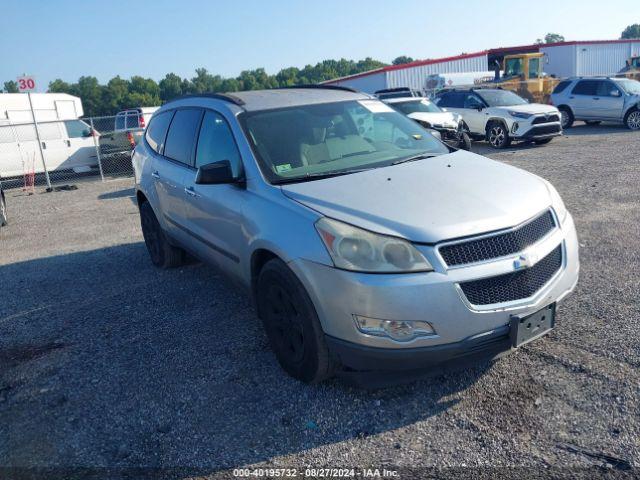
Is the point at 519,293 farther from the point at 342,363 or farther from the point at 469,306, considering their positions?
the point at 342,363

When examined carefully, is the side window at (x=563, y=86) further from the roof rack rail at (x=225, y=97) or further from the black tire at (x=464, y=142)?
the roof rack rail at (x=225, y=97)

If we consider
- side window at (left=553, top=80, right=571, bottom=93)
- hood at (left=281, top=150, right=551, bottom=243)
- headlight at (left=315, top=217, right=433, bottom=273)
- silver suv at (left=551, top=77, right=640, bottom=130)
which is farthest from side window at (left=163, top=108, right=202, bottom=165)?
side window at (left=553, top=80, right=571, bottom=93)

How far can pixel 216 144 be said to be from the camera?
461 cm

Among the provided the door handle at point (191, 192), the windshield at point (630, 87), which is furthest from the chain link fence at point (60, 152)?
the windshield at point (630, 87)

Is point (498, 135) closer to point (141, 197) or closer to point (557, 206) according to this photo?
point (141, 197)

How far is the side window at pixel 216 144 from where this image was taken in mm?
4250

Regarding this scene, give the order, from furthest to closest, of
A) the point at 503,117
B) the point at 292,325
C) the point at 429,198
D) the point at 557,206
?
the point at 503,117 < the point at 557,206 < the point at 292,325 < the point at 429,198

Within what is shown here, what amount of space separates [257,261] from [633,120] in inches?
706

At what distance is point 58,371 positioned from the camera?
421 centimetres

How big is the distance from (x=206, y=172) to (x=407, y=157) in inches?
59.0

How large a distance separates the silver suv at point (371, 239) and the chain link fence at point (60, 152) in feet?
40.6

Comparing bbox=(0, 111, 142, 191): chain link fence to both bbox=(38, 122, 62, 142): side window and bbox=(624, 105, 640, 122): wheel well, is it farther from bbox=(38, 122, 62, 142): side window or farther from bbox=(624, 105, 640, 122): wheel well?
bbox=(624, 105, 640, 122): wheel well

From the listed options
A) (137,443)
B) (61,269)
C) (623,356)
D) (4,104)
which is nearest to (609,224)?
(623,356)

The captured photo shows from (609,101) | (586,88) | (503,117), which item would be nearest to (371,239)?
(503,117)
